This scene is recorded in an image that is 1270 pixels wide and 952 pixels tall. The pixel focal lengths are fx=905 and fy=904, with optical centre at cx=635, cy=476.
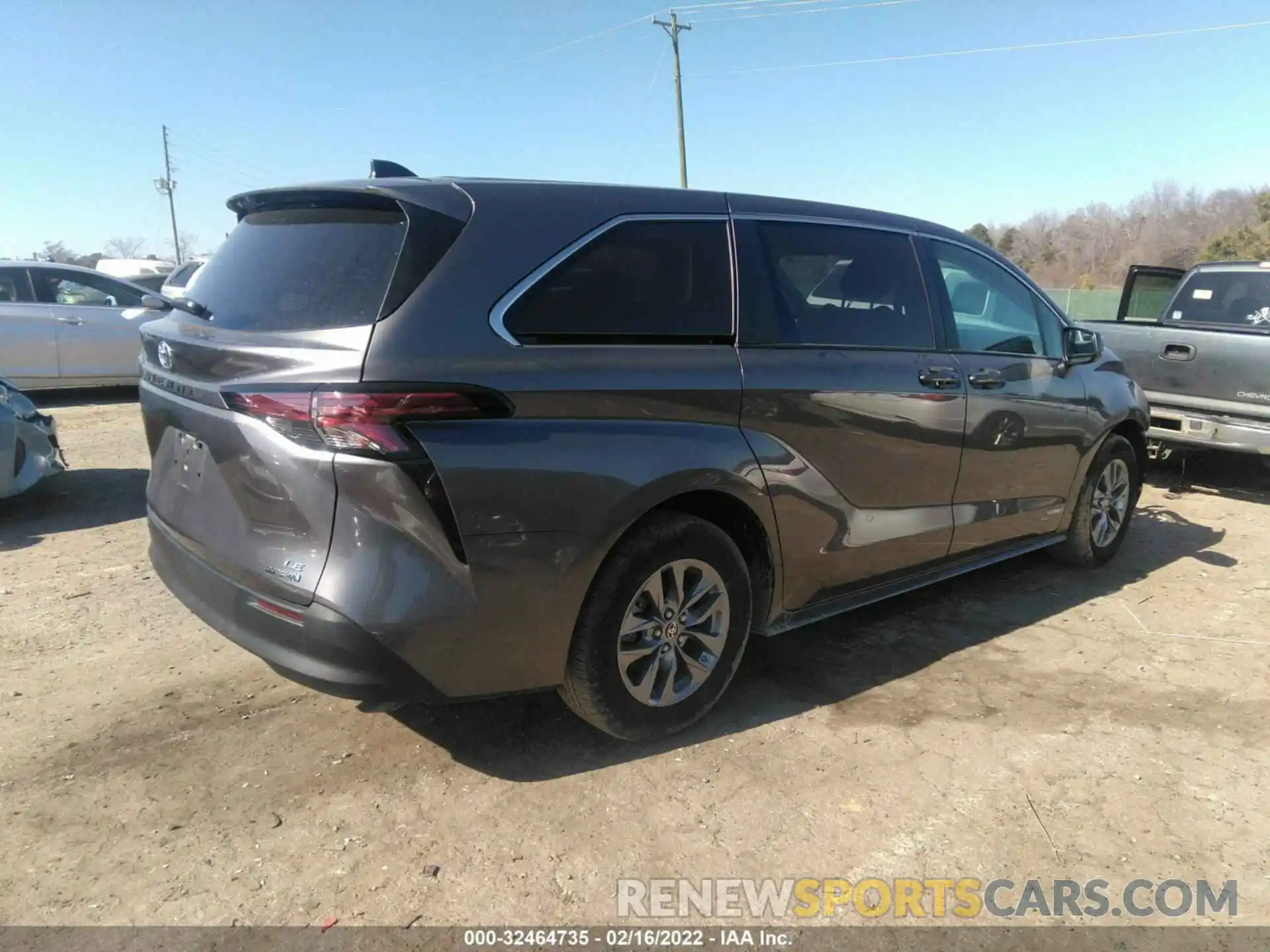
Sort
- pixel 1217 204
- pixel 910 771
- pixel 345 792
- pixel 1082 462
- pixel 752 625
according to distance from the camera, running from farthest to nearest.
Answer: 1. pixel 1217 204
2. pixel 1082 462
3. pixel 752 625
4. pixel 910 771
5. pixel 345 792

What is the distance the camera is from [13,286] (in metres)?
10.3

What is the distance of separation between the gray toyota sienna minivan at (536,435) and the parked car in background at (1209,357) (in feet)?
13.4

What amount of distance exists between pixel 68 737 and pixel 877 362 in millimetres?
3365

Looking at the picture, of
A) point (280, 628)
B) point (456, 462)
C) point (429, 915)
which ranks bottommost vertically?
point (429, 915)

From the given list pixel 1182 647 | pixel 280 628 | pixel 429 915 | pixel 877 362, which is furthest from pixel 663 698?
pixel 1182 647

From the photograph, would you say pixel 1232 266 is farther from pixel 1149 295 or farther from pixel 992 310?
pixel 992 310

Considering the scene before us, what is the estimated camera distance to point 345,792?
290 centimetres

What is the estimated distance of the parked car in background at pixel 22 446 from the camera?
18.4 ft

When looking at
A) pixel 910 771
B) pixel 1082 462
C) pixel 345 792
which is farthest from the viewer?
pixel 1082 462

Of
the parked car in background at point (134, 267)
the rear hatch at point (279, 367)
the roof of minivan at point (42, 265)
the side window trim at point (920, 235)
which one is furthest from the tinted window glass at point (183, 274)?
the side window trim at point (920, 235)

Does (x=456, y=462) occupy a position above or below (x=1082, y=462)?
above

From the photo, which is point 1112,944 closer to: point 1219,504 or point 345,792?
point 345,792

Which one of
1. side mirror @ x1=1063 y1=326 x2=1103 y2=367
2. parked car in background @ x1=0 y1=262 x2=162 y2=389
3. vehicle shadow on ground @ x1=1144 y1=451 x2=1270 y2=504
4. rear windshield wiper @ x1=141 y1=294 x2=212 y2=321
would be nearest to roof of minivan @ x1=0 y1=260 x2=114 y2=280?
parked car in background @ x1=0 y1=262 x2=162 y2=389

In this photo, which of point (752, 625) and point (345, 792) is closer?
point (345, 792)
